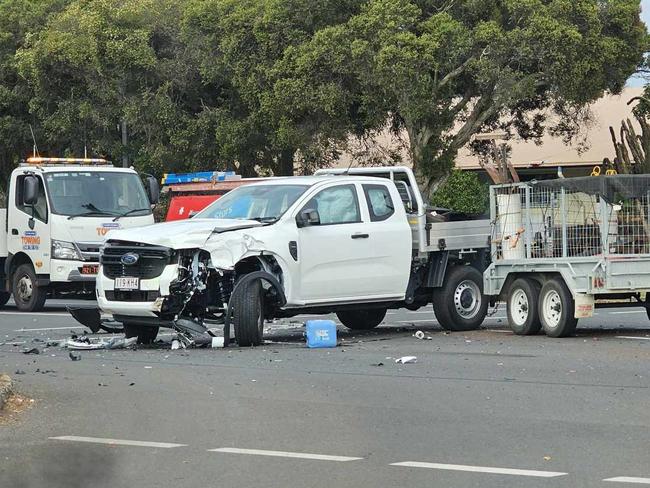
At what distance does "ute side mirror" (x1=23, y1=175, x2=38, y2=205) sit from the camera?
22484mm

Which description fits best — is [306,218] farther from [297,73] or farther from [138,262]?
[297,73]

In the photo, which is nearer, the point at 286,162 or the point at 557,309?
the point at 557,309

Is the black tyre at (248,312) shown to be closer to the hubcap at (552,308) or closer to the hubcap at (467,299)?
the hubcap at (467,299)

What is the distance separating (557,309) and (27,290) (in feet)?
35.5

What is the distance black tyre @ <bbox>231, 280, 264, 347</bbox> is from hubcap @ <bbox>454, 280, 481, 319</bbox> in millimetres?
3672

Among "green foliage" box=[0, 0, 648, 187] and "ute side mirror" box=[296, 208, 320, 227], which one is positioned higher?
"green foliage" box=[0, 0, 648, 187]

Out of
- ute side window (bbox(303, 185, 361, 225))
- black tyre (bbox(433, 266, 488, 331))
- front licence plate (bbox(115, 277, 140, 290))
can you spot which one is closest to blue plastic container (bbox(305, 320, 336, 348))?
ute side window (bbox(303, 185, 361, 225))

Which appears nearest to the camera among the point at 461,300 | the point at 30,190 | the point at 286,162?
the point at 461,300

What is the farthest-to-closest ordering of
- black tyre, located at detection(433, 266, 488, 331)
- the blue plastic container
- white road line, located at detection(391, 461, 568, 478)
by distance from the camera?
black tyre, located at detection(433, 266, 488, 331) < the blue plastic container < white road line, located at detection(391, 461, 568, 478)

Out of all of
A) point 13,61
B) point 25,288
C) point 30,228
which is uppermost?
point 13,61

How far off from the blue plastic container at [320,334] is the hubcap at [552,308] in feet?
9.75

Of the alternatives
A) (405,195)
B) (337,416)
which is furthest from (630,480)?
(405,195)

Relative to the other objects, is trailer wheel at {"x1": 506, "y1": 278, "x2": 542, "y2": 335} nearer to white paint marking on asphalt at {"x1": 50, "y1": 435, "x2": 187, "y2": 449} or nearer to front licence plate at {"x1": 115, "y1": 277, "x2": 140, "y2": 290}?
front licence plate at {"x1": 115, "y1": 277, "x2": 140, "y2": 290}

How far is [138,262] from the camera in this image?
15742 millimetres
